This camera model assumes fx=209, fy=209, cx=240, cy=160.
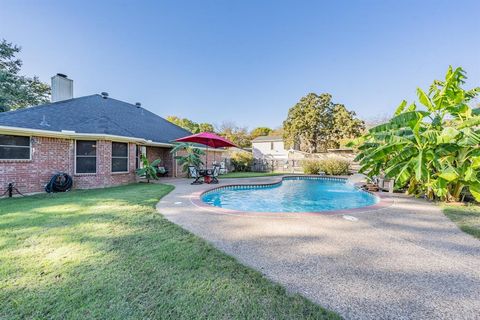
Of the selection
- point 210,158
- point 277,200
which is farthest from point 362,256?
point 210,158

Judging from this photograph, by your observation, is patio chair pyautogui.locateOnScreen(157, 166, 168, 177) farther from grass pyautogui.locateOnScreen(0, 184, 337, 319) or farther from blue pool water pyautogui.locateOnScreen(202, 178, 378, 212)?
grass pyautogui.locateOnScreen(0, 184, 337, 319)

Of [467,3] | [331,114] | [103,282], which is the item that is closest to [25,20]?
[103,282]

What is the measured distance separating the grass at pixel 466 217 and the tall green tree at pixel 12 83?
28.0 meters

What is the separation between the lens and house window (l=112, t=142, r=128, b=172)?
36.2ft

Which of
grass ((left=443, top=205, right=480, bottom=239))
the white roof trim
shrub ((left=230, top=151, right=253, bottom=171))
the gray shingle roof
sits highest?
the gray shingle roof

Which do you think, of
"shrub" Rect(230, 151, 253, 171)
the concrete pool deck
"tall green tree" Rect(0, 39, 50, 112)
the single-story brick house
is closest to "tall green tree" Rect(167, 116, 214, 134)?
"shrub" Rect(230, 151, 253, 171)

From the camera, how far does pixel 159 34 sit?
1468cm

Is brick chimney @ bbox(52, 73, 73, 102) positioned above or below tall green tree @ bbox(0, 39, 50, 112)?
below

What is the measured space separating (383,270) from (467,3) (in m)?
13.2

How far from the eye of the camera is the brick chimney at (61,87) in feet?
42.6

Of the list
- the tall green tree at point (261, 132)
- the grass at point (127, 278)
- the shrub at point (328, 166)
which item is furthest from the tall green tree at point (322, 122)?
the grass at point (127, 278)

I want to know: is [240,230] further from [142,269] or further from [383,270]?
[383,270]

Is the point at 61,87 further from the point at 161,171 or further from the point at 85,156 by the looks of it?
the point at 161,171

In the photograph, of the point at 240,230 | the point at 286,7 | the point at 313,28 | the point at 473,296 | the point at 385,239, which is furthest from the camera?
the point at 313,28
